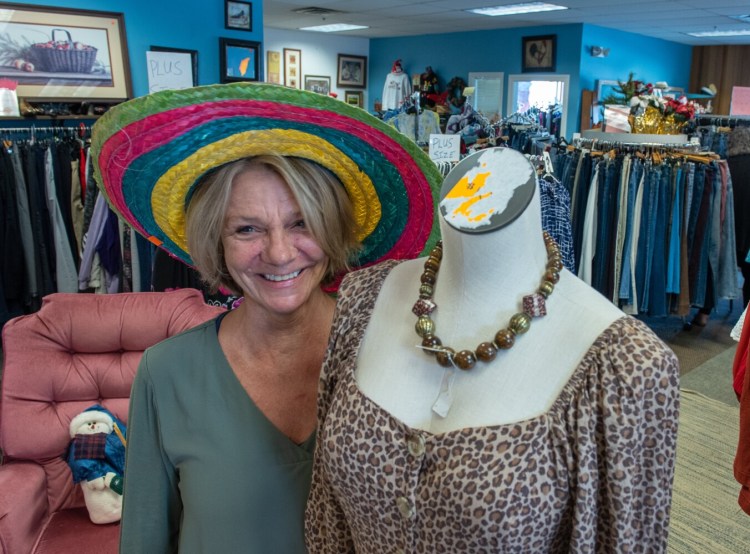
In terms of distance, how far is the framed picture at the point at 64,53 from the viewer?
412 cm

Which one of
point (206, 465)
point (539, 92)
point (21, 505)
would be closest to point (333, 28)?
point (539, 92)

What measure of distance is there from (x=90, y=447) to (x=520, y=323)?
167cm

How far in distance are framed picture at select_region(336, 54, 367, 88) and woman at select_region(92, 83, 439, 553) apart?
35.5 feet

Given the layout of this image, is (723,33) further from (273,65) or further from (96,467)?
(96,467)

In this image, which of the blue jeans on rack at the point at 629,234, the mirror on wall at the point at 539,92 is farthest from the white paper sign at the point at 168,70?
the mirror on wall at the point at 539,92

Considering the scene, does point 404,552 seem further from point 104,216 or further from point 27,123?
point 27,123

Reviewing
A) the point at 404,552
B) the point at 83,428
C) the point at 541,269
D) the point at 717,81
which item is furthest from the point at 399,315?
the point at 717,81

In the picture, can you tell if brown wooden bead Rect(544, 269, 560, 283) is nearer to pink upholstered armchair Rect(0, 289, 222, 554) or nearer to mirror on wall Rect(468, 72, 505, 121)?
pink upholstered armchair Rect(0, 289, 222, 554)

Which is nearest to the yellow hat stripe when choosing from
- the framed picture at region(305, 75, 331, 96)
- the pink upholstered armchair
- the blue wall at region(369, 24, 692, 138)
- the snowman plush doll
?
the pink upholstered armchair

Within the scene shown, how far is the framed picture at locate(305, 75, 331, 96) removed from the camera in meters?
10.9

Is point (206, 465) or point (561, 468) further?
point (206, 465)

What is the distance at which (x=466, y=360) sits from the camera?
785 millimetres

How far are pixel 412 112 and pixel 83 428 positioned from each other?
3598 mm

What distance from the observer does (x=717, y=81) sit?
38.0 ft
